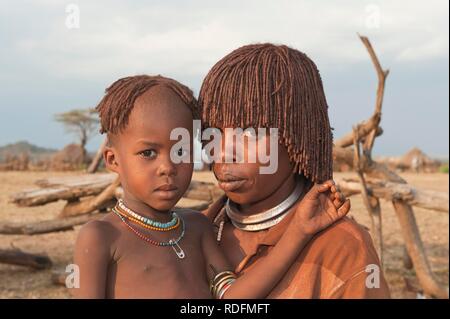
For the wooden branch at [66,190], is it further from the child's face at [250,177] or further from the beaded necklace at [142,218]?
the child's face at [250,177]

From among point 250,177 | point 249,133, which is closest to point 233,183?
point 250,177

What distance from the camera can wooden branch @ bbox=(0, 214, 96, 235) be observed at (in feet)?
30.6

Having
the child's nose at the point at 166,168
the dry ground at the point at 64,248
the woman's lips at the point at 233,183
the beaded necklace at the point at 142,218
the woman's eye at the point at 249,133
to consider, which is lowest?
the dry ground at the point at 64,248

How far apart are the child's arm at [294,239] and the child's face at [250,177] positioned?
0.13 m

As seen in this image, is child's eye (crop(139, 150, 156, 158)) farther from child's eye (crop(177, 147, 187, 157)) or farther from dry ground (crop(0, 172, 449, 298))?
dry ground (crop(0, 172, 449, 298))

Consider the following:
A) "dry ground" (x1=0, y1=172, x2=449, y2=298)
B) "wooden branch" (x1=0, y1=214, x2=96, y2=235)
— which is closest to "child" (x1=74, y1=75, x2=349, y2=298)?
"dry ground" (x1=0, y1=172, x2=449, y2=298)

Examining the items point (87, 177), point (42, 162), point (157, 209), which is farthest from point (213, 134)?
point (42, 162)

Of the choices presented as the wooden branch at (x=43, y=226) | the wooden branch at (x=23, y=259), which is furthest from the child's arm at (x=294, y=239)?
the wooden branch at (x=23, y=259)

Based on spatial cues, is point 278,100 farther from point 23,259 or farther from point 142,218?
point 23,259

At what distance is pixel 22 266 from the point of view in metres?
9.61

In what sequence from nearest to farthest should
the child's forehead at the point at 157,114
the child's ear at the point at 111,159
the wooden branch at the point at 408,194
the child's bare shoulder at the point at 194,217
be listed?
the child's forehead at the point at 157,114, the child's ear at the point at 111,159, the child's bare shoulder at the point at 194,217, the wooden branch at the point at 408,194

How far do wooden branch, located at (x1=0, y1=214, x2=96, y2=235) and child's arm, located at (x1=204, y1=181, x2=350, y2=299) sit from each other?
7.68m

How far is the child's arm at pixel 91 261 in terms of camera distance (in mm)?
1808
